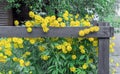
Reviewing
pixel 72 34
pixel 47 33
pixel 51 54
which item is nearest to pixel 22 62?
pixel 51 54

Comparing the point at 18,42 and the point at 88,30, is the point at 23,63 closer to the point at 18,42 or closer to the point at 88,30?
the point at 18,42

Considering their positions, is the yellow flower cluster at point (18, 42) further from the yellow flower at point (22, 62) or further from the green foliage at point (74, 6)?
the green foliage at point (74, 6)

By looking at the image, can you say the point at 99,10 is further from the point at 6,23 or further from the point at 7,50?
the point at 7,50

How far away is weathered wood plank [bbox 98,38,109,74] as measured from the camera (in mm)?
3361

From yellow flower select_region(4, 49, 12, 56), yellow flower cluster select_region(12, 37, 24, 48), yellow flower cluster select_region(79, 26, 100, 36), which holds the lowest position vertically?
yellow flower select_region(4, 49, 12, 56)

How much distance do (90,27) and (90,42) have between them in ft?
0.77

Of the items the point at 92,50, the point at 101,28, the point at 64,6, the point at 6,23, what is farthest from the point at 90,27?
the point at 6,23

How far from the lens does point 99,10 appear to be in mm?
7645

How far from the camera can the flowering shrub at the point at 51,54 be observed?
355cm

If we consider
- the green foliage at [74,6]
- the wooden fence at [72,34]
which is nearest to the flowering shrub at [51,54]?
the wooden fence at [72,34]

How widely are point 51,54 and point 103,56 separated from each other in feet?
1.90

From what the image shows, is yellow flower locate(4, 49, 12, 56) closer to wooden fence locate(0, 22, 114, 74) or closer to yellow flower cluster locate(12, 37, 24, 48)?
yellow flower cluster locate(12, 37, 24, 48)

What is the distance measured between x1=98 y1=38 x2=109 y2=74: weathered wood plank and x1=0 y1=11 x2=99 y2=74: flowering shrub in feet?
0.47

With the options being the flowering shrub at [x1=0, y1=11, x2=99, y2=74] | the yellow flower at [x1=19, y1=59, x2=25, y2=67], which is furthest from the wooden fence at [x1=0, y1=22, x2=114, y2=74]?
the yellow flower at [x1=19, y1=59, x2=25, y2=67]
